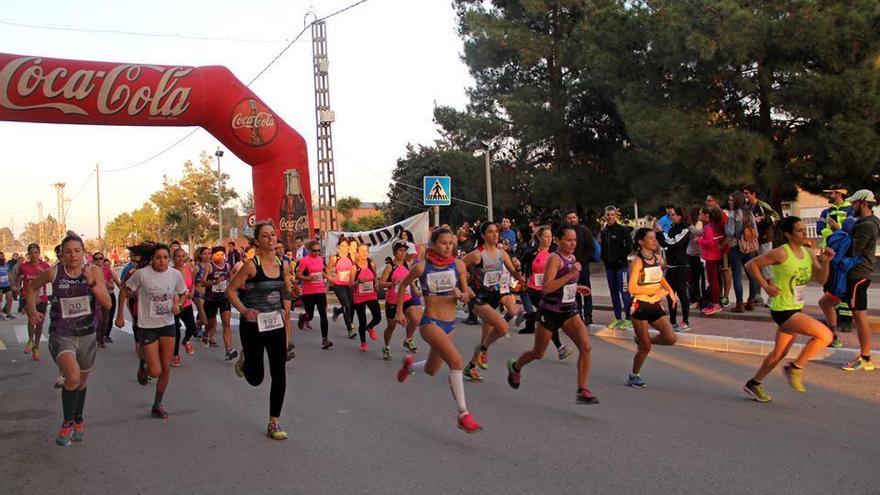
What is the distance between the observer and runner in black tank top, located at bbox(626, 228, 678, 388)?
745 centimetres

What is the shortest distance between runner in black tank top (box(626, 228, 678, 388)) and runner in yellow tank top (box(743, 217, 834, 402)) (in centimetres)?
98

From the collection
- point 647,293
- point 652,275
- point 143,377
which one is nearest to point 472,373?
point 647,293

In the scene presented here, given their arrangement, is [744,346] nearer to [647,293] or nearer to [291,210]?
[647,293]

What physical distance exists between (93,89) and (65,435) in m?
12.2

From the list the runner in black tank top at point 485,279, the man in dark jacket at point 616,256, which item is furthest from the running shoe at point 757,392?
the man in dark jacket at point 616,256

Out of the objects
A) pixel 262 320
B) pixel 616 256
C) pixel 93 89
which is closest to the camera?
pixel 262 320

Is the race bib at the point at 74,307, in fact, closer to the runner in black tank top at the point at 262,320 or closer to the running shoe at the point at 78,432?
the running shoe at the point at 78,432

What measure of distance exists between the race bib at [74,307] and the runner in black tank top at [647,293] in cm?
507

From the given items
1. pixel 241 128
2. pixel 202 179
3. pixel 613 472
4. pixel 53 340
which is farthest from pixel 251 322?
pixel 202 179

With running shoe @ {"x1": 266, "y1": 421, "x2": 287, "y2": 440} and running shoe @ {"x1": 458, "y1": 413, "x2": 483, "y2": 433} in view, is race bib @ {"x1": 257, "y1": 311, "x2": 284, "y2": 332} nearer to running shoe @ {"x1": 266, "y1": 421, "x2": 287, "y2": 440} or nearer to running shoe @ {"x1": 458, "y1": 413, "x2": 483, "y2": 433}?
running shoe @ {"x1": 266, "y1": 421, "x2": 287, "y2": 440}

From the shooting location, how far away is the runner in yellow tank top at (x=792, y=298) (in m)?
6.61

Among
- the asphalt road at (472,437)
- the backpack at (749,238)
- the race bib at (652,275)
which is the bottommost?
the asphalt road at (472,437)

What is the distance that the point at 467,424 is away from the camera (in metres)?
5.95

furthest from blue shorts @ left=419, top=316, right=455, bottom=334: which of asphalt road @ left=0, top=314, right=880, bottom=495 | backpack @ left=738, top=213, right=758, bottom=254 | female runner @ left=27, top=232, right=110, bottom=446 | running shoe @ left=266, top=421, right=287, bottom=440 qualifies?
backpack @ left=738, top=213, right=758, bottom=254
